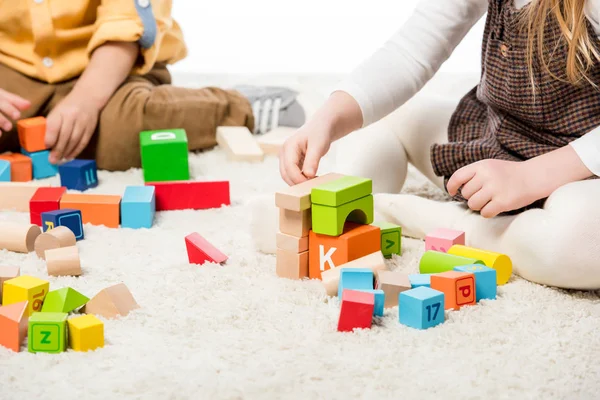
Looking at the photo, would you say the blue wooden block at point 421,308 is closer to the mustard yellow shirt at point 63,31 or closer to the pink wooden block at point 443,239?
the pink wooden block at point 443,239

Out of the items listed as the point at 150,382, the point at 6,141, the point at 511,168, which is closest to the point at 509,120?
the point at 511,168

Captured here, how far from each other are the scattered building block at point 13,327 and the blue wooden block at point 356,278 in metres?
0.31

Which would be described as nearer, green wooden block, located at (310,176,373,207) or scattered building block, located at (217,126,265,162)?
green wooden block, located at (310,176,373,207)

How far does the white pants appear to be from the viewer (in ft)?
2.78

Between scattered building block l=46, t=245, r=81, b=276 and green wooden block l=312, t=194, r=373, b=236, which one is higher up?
green wooden block l=312, t=194, r=373, b=236

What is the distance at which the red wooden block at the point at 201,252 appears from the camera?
938 millimetres

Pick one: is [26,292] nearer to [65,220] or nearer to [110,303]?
[110,303]

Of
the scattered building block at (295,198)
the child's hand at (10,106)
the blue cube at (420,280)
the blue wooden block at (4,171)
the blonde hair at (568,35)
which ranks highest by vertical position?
the blonde hair at (568,35)

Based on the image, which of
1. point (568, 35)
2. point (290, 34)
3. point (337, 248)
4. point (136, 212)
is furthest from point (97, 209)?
point (290, 34)

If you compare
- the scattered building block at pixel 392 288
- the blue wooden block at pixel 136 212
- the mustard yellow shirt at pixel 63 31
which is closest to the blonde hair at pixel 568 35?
the scattered building block at pixel 392 288

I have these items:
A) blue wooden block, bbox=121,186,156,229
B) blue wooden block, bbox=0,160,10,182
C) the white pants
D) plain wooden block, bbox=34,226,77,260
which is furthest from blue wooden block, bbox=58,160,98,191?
the white pants

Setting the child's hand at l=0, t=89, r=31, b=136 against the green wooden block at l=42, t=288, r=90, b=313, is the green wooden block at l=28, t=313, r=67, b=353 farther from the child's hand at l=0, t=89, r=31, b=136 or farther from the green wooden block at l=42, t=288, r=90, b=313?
the child's hand at l=0, t=89, r=31, b=136

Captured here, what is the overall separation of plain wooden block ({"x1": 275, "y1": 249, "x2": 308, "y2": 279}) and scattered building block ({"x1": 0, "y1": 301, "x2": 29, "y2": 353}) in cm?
29

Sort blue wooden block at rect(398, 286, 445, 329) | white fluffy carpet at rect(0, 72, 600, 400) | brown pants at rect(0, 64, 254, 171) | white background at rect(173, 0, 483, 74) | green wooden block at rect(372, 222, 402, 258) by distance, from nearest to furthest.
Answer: white fluffy carpet at rect(0, 72, 600, 400)
blue wooden block at rect(398, 286, 445, 329)
green wooden block at rect(372, 222, 402, 258)
brown pants at rect(0, 64, 254, 171)
white background at rect(173, 0, 483, 74)
